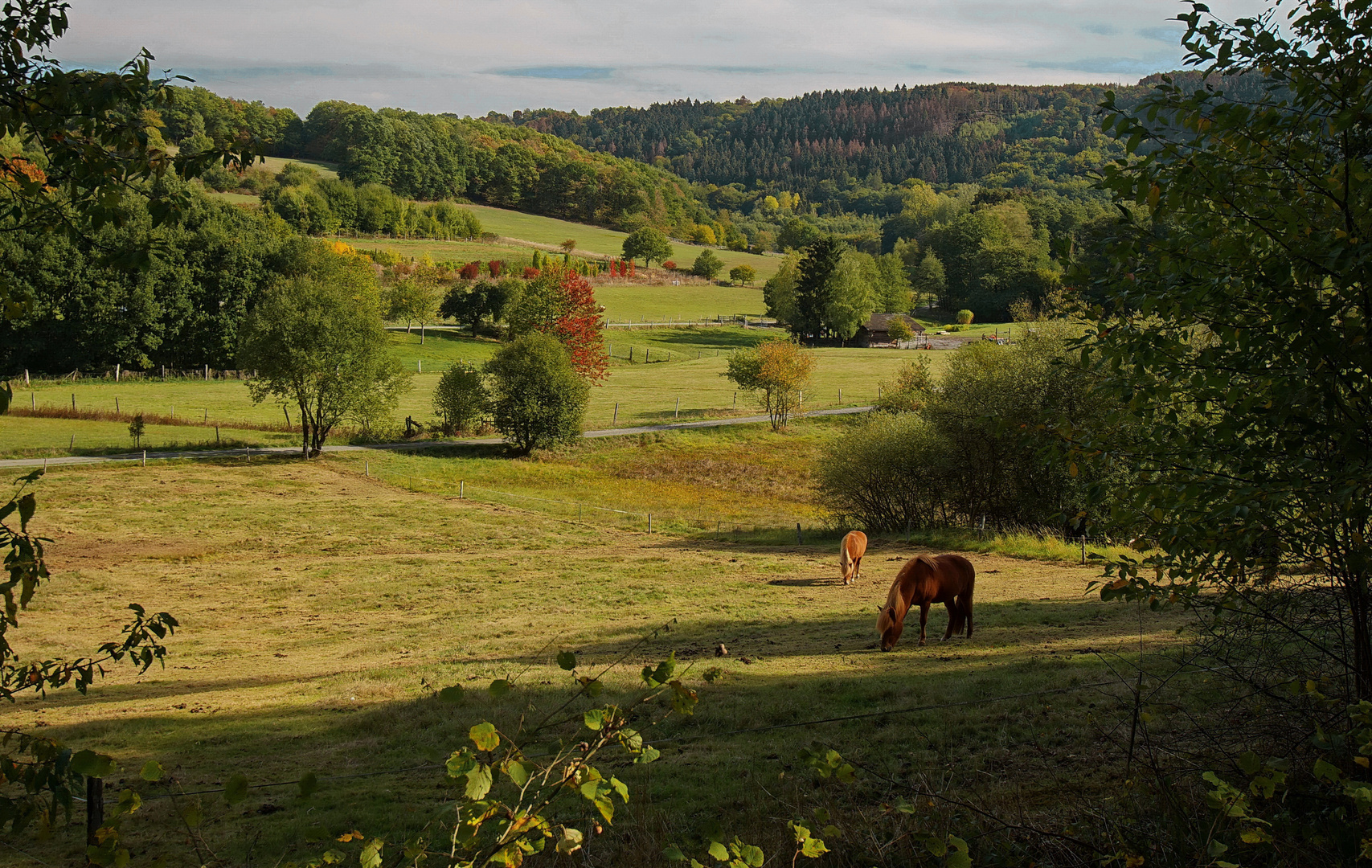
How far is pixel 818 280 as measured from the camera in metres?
99.1

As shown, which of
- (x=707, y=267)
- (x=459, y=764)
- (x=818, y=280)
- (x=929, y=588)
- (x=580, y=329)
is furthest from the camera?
(x=707, y=267)

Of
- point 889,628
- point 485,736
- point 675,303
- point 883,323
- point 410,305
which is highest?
point 675,303

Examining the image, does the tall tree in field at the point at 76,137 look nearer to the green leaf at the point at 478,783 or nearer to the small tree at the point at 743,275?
the green leaf at the point at 478,783

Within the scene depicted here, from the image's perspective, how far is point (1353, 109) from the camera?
5.01 metres

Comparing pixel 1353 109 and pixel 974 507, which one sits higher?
pixel 1353 109

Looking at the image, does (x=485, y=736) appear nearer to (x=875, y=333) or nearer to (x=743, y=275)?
(x=875, y=333)

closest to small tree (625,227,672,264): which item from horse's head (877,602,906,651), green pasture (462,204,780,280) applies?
green pasture (462,204,780,280)

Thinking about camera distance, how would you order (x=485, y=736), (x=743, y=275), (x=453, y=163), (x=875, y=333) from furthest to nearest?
1. (x=453, y=163)
2. (x=743, y=275)
3. (x=875, y=333)
4. (x=485, y=736)

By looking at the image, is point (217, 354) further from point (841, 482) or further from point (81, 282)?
point (841, 482)

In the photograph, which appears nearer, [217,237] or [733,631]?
[733,631]

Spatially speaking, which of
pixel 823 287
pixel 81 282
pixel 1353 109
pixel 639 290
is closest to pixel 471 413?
pixel 81 282

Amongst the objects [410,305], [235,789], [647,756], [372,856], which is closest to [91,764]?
[235,789]

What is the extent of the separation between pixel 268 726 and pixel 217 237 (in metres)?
66.1

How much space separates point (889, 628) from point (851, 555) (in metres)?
8.59
